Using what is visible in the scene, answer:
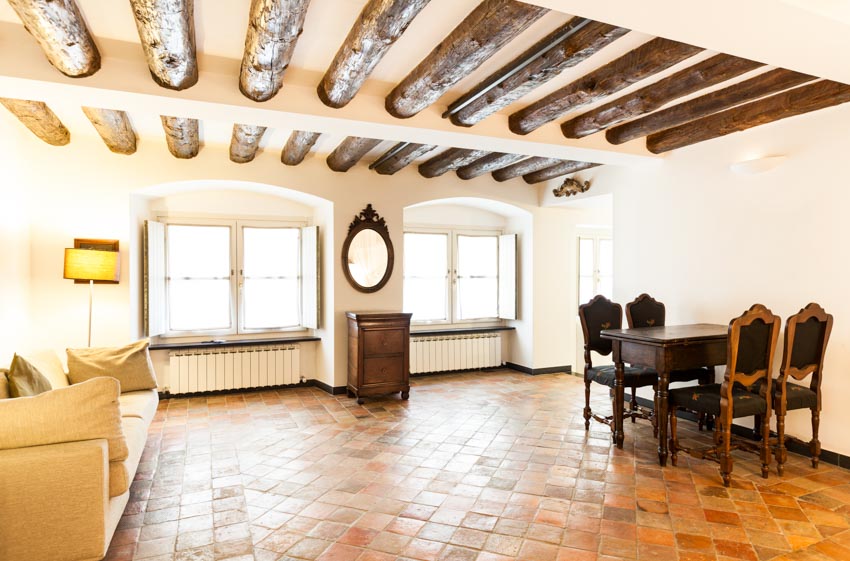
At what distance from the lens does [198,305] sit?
589 centimetres

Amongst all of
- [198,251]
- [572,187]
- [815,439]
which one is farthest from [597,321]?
[198,251]

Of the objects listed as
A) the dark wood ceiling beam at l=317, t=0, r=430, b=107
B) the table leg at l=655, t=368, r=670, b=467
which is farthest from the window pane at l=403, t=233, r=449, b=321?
the table leg at l=655, t=368, r=670, b=467

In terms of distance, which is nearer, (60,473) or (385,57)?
(60,473)

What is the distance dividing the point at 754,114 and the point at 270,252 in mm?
5076

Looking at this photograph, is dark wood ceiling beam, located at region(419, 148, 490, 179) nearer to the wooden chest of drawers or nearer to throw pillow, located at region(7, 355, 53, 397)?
the wooden chest of drawers

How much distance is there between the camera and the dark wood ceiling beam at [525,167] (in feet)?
18.3

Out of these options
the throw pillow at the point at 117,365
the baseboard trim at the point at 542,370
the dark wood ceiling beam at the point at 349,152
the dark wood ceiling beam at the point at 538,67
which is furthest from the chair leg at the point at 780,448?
the throw pillow at the point at 117,365

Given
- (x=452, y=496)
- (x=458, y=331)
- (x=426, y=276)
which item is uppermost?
(x=426, y=276)

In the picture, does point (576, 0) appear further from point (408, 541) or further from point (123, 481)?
point (123, 481)

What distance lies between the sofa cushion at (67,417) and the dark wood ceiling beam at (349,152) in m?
2.89

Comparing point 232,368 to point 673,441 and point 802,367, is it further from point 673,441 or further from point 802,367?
point 802,367

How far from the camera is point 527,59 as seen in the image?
2.97 metres

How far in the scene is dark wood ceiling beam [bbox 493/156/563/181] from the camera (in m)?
5.57

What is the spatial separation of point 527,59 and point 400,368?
142 inches
